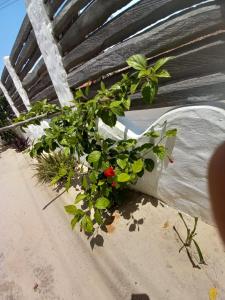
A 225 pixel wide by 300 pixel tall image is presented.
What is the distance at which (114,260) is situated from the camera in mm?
2043

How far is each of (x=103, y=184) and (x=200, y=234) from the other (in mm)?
870

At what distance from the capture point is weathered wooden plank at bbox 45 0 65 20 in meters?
2.55

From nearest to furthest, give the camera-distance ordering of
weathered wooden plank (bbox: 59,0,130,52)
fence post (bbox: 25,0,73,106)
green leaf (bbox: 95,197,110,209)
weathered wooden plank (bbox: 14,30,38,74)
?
weathered wooden plank (bbox: 59,0,130,52) → green leaf (bbox: 95,197,110,209) → fence post (bbox: 25,0,73,106) → weathered wooden plank (bbox: 14,30,38,74)

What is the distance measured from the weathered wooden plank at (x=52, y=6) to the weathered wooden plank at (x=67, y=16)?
84 millimetres

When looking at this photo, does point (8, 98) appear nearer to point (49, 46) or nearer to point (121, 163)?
point (49, 46)

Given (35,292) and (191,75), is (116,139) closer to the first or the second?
(191,75)

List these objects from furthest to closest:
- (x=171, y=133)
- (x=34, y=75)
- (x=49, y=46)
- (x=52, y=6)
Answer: (x=34, y=75), (x=49, y=46), (x=52, y=6), (x=171, y=133)

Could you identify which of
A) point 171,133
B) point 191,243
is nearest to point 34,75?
point 171,133

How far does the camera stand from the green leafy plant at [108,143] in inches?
69.6

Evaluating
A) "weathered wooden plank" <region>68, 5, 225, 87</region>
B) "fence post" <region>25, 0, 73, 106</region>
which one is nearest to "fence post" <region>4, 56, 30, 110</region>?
"fence post" <region>25, 0, 73, 106</region>

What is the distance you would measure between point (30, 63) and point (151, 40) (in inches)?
129

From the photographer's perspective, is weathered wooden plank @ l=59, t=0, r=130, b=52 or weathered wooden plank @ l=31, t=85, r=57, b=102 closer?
weathered wooden plank @ l=59, t=0, r=130, b=52

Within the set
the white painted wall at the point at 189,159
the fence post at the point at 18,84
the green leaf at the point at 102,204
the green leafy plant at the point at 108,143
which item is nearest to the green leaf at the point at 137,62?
the green leafy plant at the point at 108,143

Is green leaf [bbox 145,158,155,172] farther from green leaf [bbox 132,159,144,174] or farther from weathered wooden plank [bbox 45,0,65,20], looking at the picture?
weathered wooden plank [bbox 45,0,65,20]
